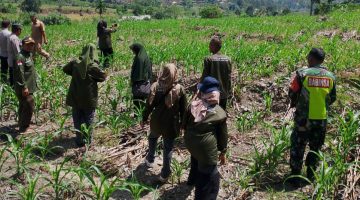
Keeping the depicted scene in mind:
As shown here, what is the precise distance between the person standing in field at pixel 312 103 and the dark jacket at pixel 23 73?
157 inches

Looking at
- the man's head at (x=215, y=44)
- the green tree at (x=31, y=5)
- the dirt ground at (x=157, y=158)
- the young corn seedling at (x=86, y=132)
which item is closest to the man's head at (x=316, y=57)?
the dirt ground at (x=157, y=158)

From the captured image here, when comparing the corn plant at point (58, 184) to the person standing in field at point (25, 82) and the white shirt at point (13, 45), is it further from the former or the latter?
the white shirt at point (13, 45)

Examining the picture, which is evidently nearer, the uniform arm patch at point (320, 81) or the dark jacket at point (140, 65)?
the uniform arm patch at point (320, 81)

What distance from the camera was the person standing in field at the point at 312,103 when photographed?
4.50 meters

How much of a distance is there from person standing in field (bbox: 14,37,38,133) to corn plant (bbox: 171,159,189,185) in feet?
8.57

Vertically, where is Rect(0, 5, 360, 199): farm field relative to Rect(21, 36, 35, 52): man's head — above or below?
below

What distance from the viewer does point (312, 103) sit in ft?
14.9

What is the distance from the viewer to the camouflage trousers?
4635 mm

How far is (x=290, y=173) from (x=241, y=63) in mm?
4815

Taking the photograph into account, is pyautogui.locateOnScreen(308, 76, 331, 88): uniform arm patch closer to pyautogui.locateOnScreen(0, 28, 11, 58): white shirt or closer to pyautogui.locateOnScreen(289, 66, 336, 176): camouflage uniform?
pyautogui.locateOnScreen(289, 66, 336, 176): camouflage uniform

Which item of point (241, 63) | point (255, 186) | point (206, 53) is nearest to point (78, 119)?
point (255, 186)

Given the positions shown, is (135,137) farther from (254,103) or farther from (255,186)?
(254,103)

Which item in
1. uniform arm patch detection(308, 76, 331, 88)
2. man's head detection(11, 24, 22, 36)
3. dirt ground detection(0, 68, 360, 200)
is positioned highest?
man's head detection(11, 24, 22, 36)

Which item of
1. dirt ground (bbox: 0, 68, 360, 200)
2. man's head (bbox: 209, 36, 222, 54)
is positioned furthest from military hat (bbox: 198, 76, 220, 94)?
man's head (bbox: 209, 36, 222, 54)
